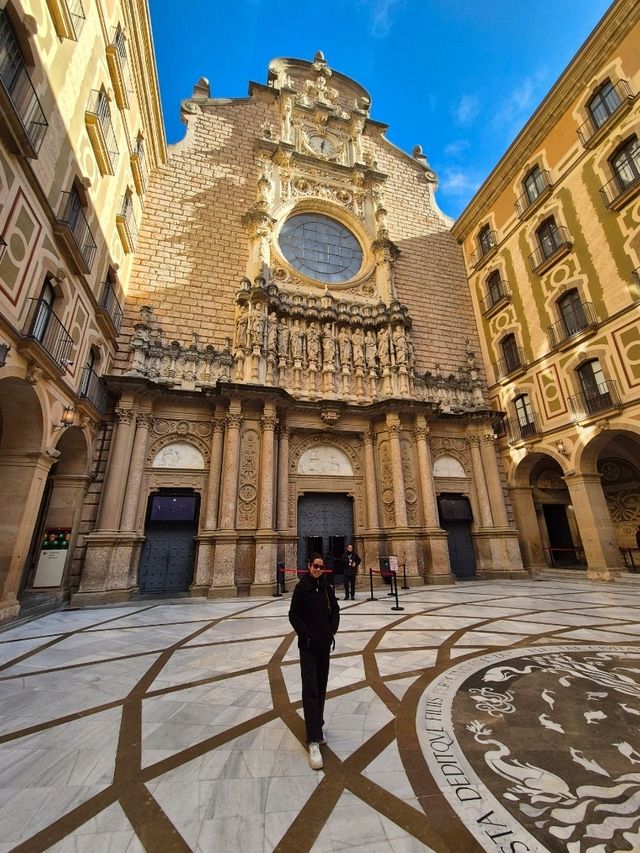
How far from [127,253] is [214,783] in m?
15.6

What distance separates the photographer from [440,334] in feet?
58.9

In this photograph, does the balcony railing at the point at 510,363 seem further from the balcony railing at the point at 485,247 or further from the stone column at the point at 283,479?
the stone column at the point at 283,479

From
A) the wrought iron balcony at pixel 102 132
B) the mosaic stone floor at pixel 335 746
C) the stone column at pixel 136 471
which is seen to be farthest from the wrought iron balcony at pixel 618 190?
the stone column at pixel 136 471

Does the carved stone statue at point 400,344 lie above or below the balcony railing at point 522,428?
above

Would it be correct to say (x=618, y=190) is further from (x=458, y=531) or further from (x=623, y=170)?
(x=458, y=531)

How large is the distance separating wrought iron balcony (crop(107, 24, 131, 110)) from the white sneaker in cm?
1700

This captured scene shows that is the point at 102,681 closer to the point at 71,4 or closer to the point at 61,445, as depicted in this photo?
the point at 61,445

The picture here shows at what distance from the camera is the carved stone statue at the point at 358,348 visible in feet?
50.1

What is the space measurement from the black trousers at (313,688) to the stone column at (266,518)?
8.38 m

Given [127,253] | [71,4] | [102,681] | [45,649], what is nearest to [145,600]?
[45,649]

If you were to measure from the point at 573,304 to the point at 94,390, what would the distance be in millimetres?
17574

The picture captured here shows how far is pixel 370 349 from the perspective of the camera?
15.7m

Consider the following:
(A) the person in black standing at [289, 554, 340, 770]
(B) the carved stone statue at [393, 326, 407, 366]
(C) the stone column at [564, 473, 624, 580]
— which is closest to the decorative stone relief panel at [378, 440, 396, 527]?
(B) the carved stone statue at [393, 326, 407, 366]

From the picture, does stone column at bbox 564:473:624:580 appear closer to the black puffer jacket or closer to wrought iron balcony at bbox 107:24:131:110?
the black puffer jacket
